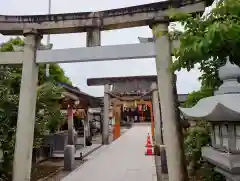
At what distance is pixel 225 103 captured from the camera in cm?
268

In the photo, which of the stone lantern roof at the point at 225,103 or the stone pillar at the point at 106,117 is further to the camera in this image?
the stone pillar at the point at 106,117

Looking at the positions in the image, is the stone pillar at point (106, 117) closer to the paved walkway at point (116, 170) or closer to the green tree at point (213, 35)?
the paved walkway at point (116, 170)

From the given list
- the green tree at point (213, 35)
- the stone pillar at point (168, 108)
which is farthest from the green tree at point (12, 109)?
the green tree at point (213, 35)

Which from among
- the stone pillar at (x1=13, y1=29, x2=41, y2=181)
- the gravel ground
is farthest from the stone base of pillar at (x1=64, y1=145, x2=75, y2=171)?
the stone pillar at (x1=13, y1=29, x2=41, y2=181)

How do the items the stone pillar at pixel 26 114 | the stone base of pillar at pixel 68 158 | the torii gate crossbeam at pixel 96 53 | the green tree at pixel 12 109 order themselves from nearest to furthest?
the torii gate crossbeam at pixel 96 53 → the stone pillar at pixel 26 114 → the green tree at pixel 12 109 → the stone base of pillar at pixel 68 158

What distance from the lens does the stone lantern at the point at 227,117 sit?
262 cm

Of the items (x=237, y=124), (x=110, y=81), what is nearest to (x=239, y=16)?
(x=237, y=124)

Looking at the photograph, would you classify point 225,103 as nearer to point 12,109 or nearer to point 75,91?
point 12,109

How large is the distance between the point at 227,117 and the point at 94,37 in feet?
14.6

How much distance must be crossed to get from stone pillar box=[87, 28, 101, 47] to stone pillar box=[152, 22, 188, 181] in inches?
63.2

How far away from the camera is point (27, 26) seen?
21.4 feet

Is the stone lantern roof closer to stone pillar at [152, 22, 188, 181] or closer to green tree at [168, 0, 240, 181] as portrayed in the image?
green tree at [168, 0, 240, 181]

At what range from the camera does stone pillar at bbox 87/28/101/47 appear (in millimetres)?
6185

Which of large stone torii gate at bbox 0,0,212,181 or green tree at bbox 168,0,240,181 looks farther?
large stone torii gate at bbox 0,0,212,181
